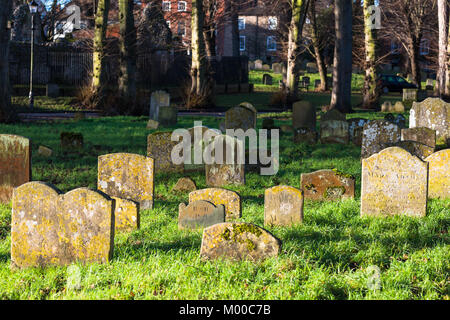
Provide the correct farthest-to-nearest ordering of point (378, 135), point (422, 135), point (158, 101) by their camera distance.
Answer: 1. point (158, 101)
2. point (378, 135)
3. point (422, 135)

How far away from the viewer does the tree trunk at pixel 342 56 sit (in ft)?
86.3

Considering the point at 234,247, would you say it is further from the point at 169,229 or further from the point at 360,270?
the point at 169,229

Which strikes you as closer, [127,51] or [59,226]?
[59,226]

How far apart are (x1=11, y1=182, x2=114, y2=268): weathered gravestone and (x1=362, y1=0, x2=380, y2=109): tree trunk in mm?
23918

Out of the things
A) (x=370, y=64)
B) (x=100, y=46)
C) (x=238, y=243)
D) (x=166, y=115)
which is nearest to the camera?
(x=238, y=243)

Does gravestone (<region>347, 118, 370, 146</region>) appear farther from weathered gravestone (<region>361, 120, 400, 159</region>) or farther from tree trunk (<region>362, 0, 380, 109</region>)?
tree trunk (<region>362, 0, 380, 109</region>)

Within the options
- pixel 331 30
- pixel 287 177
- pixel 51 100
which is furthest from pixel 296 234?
pixel 331 30

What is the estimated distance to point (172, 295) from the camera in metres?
5.88

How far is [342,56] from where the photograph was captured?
26.5m

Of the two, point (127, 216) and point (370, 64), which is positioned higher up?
point (370, 64)

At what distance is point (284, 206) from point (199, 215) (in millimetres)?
1129

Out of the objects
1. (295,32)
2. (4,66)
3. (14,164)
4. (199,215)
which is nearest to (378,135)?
(199,215)

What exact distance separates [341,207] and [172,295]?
4.53m

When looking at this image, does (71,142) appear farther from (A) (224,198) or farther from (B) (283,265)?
(B) (283,265)
